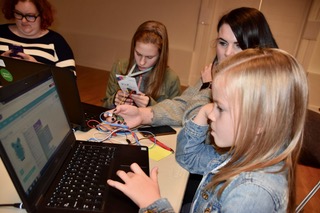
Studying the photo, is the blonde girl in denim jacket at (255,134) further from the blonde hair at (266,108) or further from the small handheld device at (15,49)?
the small handheld device at (15,49)

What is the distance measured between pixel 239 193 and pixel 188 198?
25.1 inches

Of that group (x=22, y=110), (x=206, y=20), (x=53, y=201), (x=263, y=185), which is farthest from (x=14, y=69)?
(x=206, y=20)

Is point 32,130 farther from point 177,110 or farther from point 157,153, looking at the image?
point 177,110

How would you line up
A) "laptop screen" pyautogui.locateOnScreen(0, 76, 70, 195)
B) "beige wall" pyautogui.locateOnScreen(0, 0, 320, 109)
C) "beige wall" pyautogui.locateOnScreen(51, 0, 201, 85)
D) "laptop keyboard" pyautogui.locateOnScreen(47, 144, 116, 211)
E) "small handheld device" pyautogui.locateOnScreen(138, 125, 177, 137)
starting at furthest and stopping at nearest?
"beige wall" pyautogui.locateOnScreen(51, 0, 201, 85) < "beige wall" pyautogui.locateOnScreen(0, 0, 320, 109) < "small handheld device" pyautogui.locateOnScreen(138, 125, 177, 137) < "laptop keyboard" pyautogui.locateOnScreen(47, 144, 116, 211) < "laptop screen" pyautogui.locateOnScreen(0, 76, 70, 195)

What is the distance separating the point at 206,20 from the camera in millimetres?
3744

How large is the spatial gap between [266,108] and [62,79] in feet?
2.42

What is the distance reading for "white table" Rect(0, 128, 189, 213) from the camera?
2.23ft

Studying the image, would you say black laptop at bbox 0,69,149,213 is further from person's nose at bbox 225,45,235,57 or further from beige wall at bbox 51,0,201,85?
beige wall at bbox 51,0,201,85

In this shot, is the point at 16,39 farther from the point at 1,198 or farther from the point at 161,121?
the point at 1,198

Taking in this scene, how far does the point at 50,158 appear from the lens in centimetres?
71

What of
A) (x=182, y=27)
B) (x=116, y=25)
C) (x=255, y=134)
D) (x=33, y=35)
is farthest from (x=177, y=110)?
(x=116, y=25)

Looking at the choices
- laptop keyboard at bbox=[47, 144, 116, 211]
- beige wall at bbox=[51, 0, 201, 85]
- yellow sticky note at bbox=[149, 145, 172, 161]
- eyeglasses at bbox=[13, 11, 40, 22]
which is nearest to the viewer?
laptop keyboard at bbox=[47, 144, 116, 211]

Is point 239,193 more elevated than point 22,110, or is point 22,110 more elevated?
point 22,110

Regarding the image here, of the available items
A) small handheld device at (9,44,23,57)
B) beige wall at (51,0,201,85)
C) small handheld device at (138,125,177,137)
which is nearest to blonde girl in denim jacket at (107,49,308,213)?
small handheld device at (138,125,177,137)
